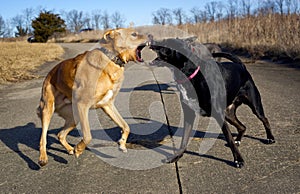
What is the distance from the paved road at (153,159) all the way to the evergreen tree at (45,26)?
57420 millimetres

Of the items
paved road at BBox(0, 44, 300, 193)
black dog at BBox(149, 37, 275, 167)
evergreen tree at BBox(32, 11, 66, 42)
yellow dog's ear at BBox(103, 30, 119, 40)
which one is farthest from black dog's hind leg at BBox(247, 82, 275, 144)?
evergreen tree at BBox(32, 11, 66, 42)

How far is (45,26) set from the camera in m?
62.1

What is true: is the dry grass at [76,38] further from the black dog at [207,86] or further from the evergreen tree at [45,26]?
the black dog at [207,86]

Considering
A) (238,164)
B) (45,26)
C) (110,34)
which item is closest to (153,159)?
(238,164)

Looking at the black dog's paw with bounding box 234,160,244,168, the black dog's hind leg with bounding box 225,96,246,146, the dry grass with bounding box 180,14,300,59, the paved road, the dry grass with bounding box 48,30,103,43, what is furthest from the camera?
the dry grass with bounding box 48,30,103,43

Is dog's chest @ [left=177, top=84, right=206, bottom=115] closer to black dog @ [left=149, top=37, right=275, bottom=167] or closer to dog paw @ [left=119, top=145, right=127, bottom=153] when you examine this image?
black dog @ [left=149, top=37, right=275, bottom=167]

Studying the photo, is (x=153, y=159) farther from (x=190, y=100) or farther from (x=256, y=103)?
(x=256, y=103)

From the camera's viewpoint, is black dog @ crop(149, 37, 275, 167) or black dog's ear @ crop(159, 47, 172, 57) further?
black dog's ear @ crop(159, 47, 172, 57)

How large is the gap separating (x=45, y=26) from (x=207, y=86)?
6200cm

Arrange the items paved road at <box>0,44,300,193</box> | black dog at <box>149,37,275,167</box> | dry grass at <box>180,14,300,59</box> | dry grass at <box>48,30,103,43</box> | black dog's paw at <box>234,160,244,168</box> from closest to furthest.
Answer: paved road at <box>0,44,300,193</box>, black dog's paw at <box>234,160,244,168</box>, black dog at <box>149,37,275,167</box>, dry grass at <box>180,14,300,59</box>, dry grass at <box>48,30,103,43</box>

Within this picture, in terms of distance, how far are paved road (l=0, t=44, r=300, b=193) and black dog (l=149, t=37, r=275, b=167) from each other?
244 millimetres

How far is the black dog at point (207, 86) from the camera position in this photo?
4.17 metres

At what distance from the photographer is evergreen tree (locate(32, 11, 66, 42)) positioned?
61344mm

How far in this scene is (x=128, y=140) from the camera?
5133 mm
